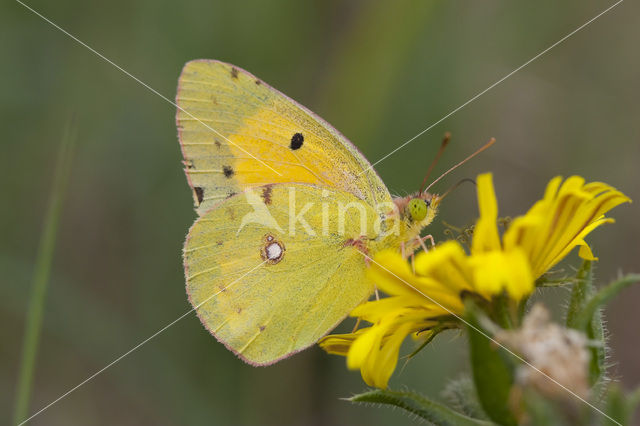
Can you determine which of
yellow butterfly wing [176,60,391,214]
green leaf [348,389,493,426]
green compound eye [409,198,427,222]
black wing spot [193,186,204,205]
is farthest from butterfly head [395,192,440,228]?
green leaf [348,389,493,426]

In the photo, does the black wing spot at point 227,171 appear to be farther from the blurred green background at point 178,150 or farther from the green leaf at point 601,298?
the green leaf at point 601,298

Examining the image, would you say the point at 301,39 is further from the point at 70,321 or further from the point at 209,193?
the point at 70,321

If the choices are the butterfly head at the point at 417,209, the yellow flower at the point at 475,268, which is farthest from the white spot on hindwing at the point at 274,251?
the yellow flower at the point at 475,268

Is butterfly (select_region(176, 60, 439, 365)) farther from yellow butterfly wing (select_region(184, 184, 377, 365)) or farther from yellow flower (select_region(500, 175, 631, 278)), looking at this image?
yellow flower (select_region(500, 175, 631, 278))

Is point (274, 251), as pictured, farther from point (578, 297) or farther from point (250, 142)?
point (578, 297)

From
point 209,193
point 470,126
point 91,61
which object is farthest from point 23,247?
point 470,126
